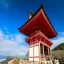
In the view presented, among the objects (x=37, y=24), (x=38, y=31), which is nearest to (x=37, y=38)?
(x=38, y=31)

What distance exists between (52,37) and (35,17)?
8.89 m

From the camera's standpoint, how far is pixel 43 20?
1512 centimetres

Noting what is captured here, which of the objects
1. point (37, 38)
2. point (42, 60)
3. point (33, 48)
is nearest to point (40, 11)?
point (37, 38)

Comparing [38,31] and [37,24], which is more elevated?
[37,24]

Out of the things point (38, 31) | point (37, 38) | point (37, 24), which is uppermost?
point (37, 24)

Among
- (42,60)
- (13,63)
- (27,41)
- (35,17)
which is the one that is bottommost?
(13,63)

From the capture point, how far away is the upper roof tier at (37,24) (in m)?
14.1

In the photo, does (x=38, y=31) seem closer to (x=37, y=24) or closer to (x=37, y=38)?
(x=37, y=24)

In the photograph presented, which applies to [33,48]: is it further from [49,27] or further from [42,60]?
[49,27]

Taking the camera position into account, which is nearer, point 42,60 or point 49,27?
point 42,60

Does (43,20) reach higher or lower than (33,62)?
higher

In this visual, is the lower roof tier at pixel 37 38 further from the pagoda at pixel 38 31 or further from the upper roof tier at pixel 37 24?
the upper roof tier at pixel 37 24

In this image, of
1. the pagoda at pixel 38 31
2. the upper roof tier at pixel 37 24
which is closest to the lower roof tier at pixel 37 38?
the pagoda at pixel 38 31

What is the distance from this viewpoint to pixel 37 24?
15.9 meters
